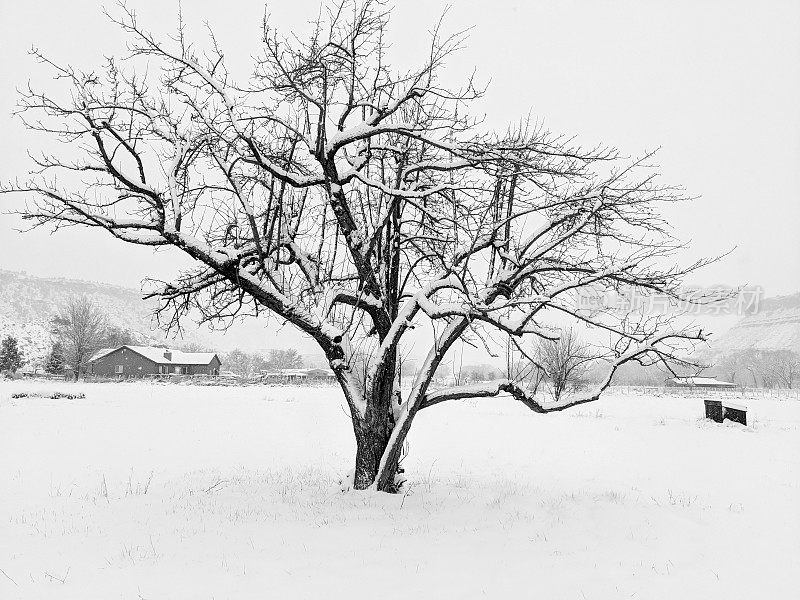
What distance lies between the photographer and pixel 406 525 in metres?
6.06

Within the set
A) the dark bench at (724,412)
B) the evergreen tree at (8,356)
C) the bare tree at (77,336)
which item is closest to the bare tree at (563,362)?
the dark bench at (724,412)

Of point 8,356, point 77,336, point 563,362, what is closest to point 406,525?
point 563,362

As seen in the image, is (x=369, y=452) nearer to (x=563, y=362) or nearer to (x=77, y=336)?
(x=563, y=362)

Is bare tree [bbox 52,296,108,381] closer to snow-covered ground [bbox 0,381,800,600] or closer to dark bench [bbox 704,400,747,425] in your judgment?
snow-covered ground [bbox 0,381,800,600]

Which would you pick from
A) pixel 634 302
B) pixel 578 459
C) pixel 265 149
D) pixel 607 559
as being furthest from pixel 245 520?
pixel 578 459

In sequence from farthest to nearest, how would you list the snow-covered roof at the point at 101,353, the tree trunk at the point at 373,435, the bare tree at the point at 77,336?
the snow-covered roof at the point at 101,353 < the bare tree at the point at 77,336 < the tree trunk at the point at 373,435

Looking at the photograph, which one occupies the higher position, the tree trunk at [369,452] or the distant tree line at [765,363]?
the distant tree line at [765,363]

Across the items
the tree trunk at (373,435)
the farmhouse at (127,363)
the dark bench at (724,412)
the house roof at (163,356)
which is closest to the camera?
the tree trunk at (373,435)

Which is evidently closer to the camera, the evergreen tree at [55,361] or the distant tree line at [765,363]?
the evergreen tree at [55,361]

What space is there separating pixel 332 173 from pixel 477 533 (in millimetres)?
5115

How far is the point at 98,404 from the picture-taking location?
26.5 meters

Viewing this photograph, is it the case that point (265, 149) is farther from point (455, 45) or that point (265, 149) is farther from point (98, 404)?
point (98, 404)

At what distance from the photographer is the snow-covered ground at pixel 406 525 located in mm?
4469

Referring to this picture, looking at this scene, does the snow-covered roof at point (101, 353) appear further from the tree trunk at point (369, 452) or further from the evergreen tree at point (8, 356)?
the tree trunk at point (369, 452)
